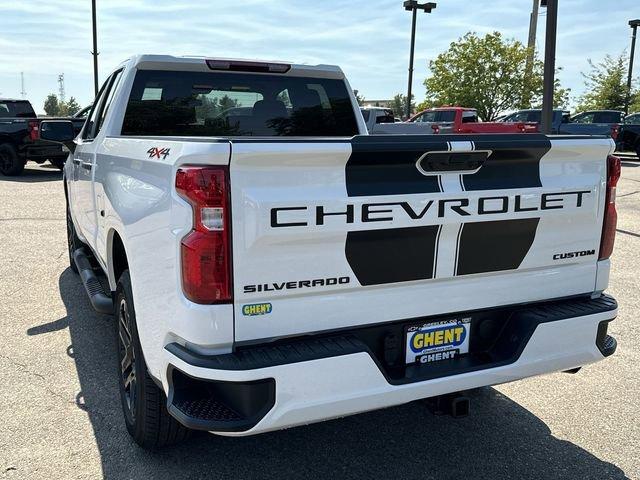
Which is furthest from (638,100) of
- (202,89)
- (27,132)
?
(202,89)

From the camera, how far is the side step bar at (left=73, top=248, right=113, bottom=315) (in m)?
3.74

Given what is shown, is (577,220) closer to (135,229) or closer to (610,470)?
(610,470)

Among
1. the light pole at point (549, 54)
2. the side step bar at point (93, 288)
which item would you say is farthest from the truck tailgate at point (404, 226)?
the light pole at point (549, 54)

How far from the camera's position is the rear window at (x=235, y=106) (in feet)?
13.7

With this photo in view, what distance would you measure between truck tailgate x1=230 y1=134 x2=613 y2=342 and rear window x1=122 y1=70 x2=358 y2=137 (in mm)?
1991

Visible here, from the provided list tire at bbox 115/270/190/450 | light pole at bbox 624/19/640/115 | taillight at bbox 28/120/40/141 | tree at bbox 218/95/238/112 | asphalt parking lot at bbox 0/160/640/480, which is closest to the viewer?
→ tire at bbox 115/270/190/450

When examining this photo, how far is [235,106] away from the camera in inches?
174

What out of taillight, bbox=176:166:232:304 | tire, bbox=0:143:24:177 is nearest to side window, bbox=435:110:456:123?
tire, bbox=0:143:24:177

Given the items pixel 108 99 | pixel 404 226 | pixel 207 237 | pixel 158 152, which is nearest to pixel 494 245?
pixel 404 226

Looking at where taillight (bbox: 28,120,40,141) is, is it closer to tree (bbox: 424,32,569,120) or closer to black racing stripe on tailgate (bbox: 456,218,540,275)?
black racing stripe on tailgate (bbox: 456,218,540,275)

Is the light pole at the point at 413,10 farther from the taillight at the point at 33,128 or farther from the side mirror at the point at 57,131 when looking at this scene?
the side mirror at the point at 57,131

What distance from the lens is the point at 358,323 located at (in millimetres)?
2543

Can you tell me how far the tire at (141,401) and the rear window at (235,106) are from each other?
1484mm

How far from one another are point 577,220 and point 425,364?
101 centimetres
